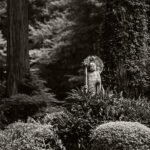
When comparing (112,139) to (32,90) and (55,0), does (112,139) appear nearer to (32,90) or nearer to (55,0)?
(32,90)

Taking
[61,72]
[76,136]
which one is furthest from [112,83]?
[61,72]

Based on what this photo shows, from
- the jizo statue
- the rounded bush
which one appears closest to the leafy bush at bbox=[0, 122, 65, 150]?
the jizo statue

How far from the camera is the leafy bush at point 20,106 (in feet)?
50.0

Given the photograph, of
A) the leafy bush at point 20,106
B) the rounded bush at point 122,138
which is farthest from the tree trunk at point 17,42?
the rounded bush at point 122,138

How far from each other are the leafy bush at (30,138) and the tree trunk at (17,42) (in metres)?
4.75

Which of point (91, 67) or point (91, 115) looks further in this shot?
point (91, 67)

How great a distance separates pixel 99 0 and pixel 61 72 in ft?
19.8

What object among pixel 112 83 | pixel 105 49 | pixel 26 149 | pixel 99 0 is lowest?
pixel 26 149

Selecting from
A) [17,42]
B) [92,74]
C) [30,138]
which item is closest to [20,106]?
[17,42]

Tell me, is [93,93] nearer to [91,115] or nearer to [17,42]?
[91,115]

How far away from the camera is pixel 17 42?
17.1 meters

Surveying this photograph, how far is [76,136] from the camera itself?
11.5 meters

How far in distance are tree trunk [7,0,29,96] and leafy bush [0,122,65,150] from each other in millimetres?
4754

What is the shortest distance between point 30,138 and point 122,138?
9.40 feet
